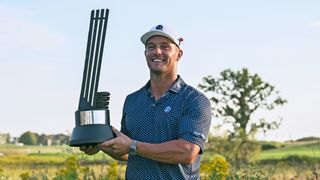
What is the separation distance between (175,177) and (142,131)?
34cm

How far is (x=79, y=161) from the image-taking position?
364 inches

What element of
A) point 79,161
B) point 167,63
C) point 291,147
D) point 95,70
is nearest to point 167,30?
point 167,63

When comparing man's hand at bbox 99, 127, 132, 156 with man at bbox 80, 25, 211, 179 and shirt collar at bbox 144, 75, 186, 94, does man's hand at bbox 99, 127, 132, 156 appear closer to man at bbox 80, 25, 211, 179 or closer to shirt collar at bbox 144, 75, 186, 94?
man at bbox 80, 25, 211, 179

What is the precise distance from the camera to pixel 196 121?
4.55m

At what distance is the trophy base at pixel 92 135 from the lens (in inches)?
166

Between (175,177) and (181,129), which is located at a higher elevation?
(181,129)

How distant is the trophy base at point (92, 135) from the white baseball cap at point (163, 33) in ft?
2.10

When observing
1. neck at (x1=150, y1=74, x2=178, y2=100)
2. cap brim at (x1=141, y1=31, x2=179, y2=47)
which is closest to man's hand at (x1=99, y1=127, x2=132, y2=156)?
neck at (x1=150, y1=74, x2=178, y2=100)

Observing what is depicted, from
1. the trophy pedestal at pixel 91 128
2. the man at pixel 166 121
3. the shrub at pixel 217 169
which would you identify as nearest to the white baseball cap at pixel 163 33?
the man at pixel 166 121

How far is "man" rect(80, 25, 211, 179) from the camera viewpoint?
443 cm

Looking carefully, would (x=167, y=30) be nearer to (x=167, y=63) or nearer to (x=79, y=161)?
(x=167, y=63)

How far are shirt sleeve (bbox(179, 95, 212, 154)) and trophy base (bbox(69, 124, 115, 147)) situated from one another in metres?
0.47

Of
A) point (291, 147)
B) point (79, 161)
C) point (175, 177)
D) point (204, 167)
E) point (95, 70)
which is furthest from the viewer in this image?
point (291, 147)

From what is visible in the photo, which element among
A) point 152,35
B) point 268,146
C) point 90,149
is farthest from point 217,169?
point 268,146
